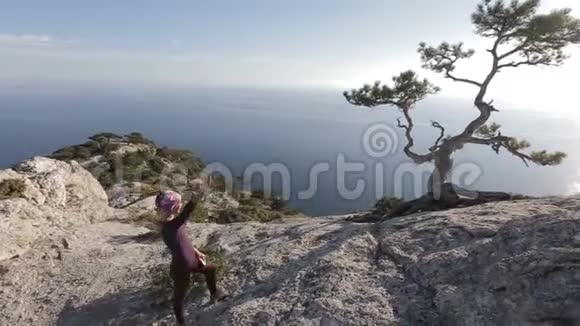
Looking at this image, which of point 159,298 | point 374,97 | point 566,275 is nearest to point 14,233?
point 159,298

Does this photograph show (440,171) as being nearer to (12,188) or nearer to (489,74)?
(489,74)

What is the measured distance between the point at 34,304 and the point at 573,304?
29.2 feet

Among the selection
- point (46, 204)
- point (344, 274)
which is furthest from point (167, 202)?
point (46, 204)

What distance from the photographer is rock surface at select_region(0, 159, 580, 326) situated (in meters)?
5.98

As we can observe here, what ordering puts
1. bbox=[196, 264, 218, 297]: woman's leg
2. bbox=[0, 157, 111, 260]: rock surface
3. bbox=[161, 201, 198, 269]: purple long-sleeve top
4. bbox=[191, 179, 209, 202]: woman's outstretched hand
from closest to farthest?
bbox=[191, 179, 209, 202]: woman's outstretched hand, bbox=[161, 201, 198, 269]: purple long-sleeve top, bbox=[196, 264, 218, 297]: woman's leg, bbox=[0, 157, 111, 260]: rock surface

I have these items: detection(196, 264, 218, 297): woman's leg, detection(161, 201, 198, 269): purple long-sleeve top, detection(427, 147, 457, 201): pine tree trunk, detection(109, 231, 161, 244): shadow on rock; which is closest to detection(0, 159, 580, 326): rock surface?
detection(196, 264, 218, 297): woman's leg

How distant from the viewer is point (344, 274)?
23.2 ft

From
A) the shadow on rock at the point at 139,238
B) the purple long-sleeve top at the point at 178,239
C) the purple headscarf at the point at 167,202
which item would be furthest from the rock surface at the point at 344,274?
the purple headscarf at the point at 167,202

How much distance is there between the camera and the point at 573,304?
18.1 feet

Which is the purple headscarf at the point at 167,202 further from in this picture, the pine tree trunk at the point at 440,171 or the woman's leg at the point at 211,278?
the pine tree trunk at the point at 440,171

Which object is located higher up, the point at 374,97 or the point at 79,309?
the point at 374,97

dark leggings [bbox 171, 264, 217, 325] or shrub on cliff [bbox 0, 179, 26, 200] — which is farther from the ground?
shrub on cliff [bbox 0, 179, 26, 200]

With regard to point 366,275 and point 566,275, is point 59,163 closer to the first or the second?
point 366,275

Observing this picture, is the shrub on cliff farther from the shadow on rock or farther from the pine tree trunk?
the pine tree trunk
